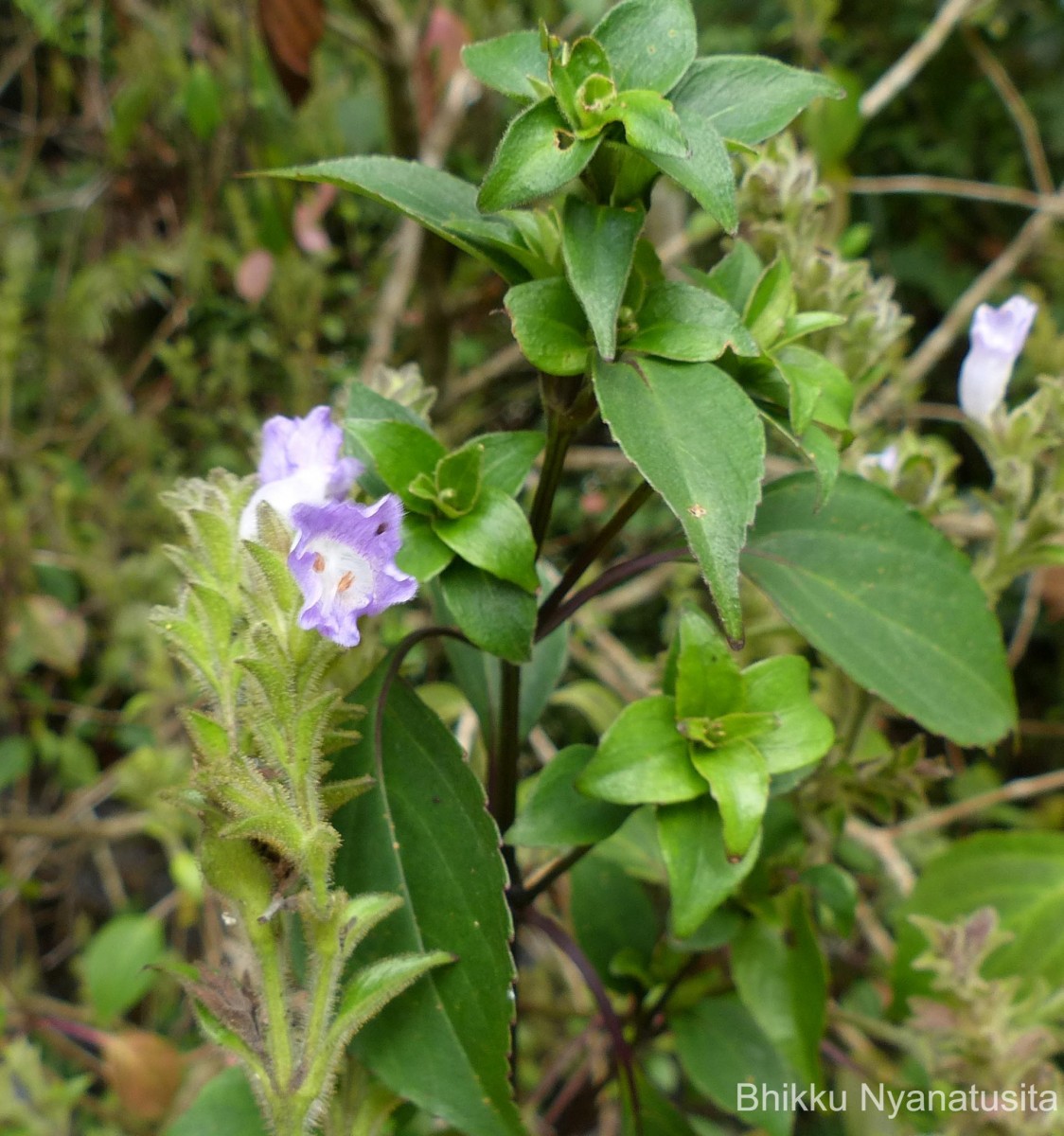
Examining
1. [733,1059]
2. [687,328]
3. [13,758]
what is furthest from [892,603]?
[13,758]

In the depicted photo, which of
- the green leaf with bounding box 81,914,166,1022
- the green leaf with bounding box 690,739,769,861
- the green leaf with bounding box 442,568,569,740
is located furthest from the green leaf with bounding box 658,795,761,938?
the green leaf with bounding box 81,914,166,1022

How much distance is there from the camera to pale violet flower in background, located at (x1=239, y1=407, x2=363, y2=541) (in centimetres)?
37

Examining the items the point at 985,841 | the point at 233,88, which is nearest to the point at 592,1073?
the point at 985,841

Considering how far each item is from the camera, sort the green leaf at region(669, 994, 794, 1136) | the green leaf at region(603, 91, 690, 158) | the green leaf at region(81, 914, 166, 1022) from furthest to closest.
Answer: the green leaf at region(81, 914, 166, 1022), the green leaf at region(669, 994, 794, 1136), the green leaf at region(603, 91, 690, 158)

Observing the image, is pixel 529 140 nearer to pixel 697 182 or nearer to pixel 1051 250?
pixel 697 182

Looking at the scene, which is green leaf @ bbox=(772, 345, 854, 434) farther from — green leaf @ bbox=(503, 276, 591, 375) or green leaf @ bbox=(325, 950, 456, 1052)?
green leaf @ bbox=(325, 950, 456, 1052)

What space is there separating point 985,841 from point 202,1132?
1.61ft

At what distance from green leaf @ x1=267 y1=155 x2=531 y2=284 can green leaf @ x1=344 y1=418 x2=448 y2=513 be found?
7cm

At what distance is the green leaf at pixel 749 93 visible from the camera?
0.32 m

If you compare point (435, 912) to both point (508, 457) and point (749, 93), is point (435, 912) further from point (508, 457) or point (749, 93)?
point (749, 93)

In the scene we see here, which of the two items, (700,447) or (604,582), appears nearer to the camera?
(700,447)

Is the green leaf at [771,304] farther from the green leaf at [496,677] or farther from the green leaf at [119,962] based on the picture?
the green leaf at [119,962]

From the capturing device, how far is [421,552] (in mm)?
348

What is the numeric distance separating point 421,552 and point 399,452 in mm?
44
